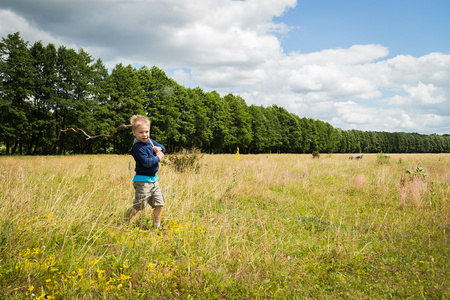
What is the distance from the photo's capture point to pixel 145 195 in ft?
11.7

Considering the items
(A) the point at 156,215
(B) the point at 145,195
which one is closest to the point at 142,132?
(B) the point at 145,195

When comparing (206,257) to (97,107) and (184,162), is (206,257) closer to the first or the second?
(184,162)

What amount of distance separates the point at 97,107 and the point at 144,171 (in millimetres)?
28214

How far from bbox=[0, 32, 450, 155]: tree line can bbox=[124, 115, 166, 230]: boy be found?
25369 mm

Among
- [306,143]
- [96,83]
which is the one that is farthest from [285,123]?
[96,83]

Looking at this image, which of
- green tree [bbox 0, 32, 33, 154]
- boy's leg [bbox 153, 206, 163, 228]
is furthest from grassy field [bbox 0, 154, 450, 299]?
green tree [bbox 0, 32, 33, 154]

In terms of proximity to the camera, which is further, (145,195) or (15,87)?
(15,87)

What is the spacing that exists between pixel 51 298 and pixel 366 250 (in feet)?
12.9

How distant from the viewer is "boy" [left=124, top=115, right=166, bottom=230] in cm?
355

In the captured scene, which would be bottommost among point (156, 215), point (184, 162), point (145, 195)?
point (156, 215)

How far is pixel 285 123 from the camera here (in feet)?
187

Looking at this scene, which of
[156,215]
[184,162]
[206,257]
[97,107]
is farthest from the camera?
[97,107]

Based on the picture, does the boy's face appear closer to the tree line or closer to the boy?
the boy

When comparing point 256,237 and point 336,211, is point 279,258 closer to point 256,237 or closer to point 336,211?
point 256,237
